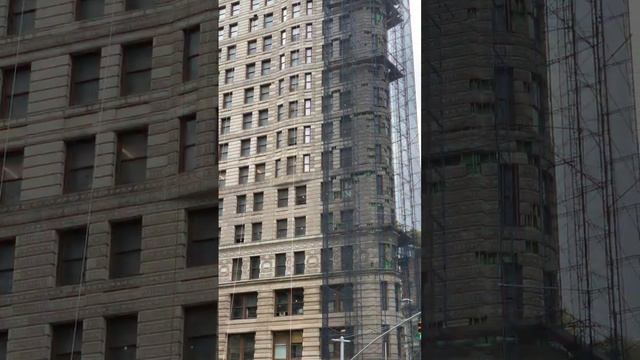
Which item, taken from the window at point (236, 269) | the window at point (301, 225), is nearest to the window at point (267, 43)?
the window at point (301, 225)

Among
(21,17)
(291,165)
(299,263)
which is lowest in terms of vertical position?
(299,263)

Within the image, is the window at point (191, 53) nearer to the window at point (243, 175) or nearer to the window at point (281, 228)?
the window at point (243, 175)

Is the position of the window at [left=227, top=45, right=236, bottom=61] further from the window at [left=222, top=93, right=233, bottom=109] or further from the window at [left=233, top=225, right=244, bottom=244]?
the window at [left=233, top=225, right=244, bottom=244]

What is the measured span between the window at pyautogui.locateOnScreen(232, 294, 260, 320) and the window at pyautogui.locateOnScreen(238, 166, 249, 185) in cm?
166

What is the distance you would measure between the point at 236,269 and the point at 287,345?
7.30 ft

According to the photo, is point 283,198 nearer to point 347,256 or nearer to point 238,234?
point 238,234

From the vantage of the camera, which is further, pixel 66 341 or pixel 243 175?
pixel 66 341

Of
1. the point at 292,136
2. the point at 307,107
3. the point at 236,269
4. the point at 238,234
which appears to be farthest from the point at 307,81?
the point at 236,269

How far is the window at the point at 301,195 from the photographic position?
2339 centimetres

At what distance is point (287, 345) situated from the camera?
23.1 meters

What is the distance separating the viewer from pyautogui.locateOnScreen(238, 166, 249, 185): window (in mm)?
24922

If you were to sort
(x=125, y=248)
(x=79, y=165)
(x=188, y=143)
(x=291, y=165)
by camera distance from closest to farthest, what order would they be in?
(x=291, y=165)
(x=188, y=143)
(x=125, y=248)
(x=79, y=165)

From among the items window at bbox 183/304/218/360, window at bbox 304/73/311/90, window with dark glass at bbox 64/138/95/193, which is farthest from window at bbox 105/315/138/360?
window at bbox 304/73/311/90

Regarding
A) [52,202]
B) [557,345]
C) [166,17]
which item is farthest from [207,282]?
[557,345]
